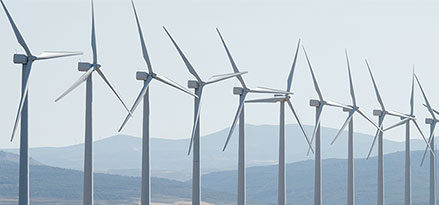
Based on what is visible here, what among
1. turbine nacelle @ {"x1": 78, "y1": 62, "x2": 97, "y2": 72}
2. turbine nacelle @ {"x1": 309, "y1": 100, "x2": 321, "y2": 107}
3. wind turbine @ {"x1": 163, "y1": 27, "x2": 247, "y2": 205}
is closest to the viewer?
turbine nacelle @ {"x1": 78, "y1": 62, "x2": 97, "y2": 72}

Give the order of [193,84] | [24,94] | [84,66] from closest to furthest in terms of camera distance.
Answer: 1. [24,94]
2. [84,66]
3. [193,84]

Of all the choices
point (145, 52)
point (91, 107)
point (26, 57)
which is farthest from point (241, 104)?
point (26, 57)

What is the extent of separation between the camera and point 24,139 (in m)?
46.8

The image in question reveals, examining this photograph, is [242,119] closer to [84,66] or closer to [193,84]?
[193,84]

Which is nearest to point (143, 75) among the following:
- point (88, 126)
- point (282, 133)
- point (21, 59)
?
point (88, 126)

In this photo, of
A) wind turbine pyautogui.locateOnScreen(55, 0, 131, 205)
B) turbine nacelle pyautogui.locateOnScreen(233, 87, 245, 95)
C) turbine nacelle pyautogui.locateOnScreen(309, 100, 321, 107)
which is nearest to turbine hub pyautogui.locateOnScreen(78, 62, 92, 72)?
wind turbine pyautogui.locateOnScreen(55, 0, 131, 205)

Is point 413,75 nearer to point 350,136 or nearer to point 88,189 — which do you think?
point 350,136

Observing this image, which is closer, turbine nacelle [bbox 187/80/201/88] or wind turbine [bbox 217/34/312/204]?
turbine nacelle [bbox 187/80/201/88]

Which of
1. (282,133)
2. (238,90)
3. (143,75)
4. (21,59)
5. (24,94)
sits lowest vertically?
(282,133)

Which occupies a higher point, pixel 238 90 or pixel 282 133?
pixel 238 90

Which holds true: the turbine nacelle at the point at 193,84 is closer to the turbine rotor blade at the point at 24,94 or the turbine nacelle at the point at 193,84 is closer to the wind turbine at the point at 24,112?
the wind turbine at the point at 24,112

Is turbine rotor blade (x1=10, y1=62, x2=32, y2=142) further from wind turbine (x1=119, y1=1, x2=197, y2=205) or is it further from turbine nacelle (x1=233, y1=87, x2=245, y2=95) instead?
turbine nacelle (x1=233, y1=87, x2=245, y2=95)

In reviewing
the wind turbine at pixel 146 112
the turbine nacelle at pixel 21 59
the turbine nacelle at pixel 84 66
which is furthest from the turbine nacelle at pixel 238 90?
the turbine nacelle at pixel 21 59

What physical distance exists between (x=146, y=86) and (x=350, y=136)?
26.4 meters
